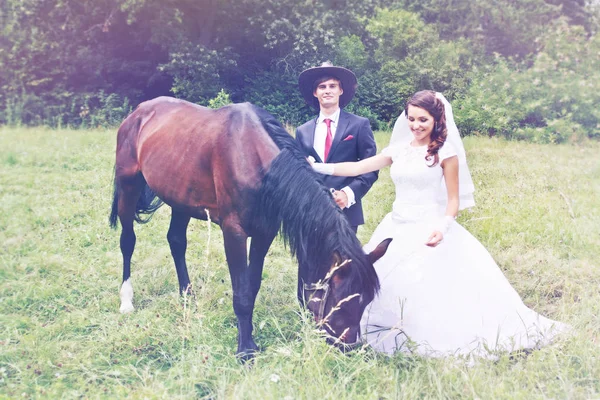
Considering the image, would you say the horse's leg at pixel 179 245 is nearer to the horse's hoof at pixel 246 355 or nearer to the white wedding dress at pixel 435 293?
the horse's hoof at pixel 246 355

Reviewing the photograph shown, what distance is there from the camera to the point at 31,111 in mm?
6852

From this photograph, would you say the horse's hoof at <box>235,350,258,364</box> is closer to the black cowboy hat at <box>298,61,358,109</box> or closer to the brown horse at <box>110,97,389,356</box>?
the brown horse at <box>110,97,389,356</box>

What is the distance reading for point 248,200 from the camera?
2.44 m

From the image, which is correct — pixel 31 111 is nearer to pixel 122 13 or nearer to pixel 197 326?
pixel 122 13

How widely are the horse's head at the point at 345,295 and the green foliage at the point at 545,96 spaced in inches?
146

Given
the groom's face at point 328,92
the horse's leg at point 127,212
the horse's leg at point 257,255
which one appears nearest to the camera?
the horse's leg at point 257,255

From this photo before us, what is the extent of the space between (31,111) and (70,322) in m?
5.35

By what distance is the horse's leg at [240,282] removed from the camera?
8.20ft

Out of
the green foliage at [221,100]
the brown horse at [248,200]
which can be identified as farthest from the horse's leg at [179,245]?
the green foliage at [221,100]

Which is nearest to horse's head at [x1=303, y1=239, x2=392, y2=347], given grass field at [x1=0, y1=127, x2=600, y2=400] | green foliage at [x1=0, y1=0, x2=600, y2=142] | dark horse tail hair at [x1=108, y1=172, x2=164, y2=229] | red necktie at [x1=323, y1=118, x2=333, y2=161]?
grass field at [x1=0, y1=127, x2=600, y2=400]

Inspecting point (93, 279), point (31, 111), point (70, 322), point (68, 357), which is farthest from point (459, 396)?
point (31, 111)

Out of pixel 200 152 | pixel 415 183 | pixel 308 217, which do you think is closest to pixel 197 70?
pixel 200 152

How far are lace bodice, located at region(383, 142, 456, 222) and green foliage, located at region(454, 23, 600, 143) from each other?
2.86 m

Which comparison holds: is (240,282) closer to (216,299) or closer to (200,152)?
(216,299)
